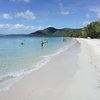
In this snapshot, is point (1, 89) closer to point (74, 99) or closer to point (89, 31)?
point (74, 99)

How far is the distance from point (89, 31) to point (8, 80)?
112979mm

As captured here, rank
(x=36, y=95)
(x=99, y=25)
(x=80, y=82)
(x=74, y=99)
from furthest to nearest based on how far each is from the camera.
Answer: (x=99, y=25) → (x=80, y=82) → (x=36, y=95) → (x=74, y=99)

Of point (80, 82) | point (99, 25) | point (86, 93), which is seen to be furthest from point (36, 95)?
point (99, 25)

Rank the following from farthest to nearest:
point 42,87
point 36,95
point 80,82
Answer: point 80,82 → point 42,87 → point 36,95

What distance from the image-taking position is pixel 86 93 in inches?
355

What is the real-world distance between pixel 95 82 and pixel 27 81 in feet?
11.1

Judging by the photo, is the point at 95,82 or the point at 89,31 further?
the point at 89,31

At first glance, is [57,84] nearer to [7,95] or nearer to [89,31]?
[7,95]

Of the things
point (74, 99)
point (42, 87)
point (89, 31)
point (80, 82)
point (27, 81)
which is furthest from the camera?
point (89, 31)

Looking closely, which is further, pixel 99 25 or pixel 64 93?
pixel 99 25

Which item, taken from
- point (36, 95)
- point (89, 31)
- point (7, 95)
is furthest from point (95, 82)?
point (89, 31)

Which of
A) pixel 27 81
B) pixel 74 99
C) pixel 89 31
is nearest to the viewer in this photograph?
pixel 74 99

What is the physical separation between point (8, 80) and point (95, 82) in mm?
4593

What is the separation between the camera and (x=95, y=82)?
10.8 m
